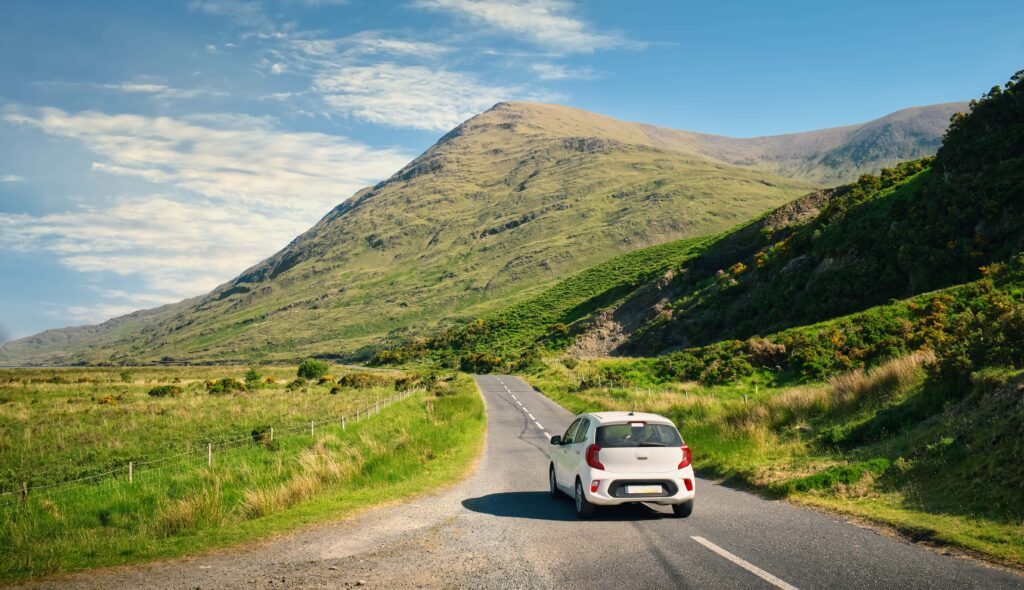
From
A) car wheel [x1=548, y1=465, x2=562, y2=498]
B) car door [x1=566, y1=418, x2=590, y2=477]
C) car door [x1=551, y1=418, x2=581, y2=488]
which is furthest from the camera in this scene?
Answer: car wheel [x1=548, y1=465, x2=562, y2=498]

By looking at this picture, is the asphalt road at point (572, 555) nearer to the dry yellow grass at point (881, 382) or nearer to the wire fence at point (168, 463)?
the dry yellow grass at point (881, 382)

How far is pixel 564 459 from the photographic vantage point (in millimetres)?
12922

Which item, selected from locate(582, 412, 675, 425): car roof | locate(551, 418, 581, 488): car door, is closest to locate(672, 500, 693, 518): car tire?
locate(582, 412, 675, 425): car roof

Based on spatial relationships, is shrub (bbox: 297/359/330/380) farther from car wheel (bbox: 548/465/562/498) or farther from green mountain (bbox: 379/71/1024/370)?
car wheel (bbox: 548/465/562/498)

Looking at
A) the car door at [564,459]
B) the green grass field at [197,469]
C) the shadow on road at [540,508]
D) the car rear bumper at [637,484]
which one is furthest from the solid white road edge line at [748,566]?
the green grass field at [197,469]

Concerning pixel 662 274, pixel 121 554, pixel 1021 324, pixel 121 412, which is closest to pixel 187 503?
pixel 121 554

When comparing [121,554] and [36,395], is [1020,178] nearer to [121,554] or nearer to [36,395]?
[121,554]

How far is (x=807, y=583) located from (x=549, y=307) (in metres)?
116

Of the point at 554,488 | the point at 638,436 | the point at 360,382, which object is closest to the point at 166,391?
the point at 360,382

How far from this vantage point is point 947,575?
7.34 meters

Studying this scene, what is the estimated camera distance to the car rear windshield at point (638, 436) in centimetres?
1155

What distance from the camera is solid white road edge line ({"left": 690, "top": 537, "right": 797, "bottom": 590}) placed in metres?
7.24

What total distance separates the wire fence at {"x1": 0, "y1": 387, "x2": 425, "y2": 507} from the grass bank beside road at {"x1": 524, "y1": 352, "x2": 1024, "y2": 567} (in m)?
15.0

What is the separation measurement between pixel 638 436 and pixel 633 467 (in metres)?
0.65
